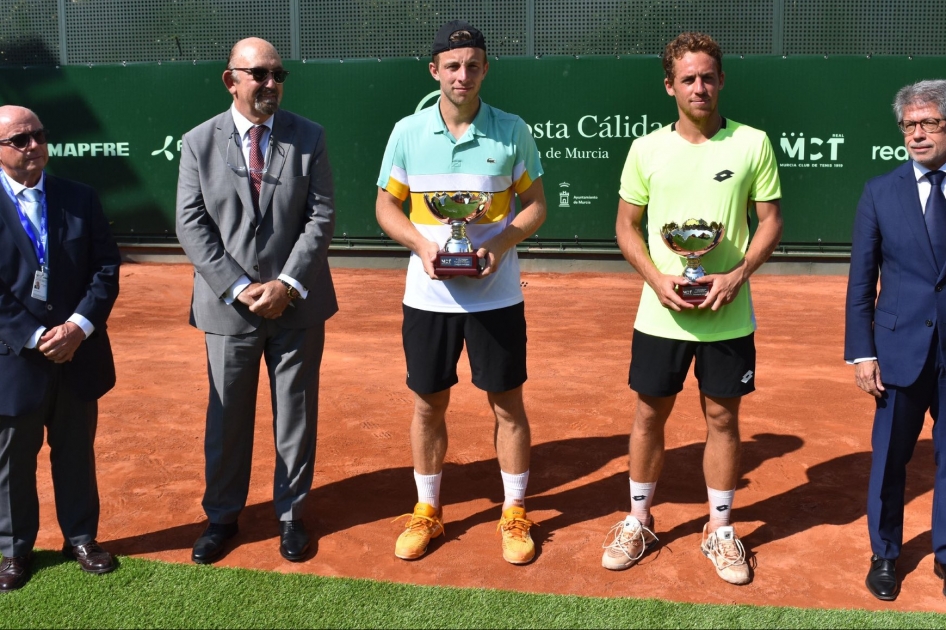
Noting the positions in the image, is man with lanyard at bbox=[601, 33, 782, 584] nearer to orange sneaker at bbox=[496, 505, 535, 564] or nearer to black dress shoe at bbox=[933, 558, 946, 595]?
orange sneaker at bbox=[496, 505, 535, 564]

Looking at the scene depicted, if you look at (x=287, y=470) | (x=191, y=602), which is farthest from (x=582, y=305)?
(x=191, y=602)

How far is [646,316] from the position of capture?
4090mm

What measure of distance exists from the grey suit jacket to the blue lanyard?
53 cm

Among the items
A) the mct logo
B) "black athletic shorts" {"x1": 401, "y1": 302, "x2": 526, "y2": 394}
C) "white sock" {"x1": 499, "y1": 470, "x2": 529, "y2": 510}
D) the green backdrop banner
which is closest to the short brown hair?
"black athletic shorts" {"x1": 401, "y1": 302, "x2": 526, "y2": 394}

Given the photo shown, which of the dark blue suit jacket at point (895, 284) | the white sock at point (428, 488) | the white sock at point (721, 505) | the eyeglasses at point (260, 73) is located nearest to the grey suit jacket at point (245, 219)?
the eyeglasses at point (260, 73)

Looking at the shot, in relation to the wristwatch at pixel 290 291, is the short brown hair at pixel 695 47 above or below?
above

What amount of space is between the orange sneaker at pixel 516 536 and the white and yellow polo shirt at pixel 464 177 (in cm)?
97

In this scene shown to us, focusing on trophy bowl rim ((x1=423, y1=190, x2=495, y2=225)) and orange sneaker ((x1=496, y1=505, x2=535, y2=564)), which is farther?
orange sneaker ((x1=496, y1=505, x2=535, y2=564))

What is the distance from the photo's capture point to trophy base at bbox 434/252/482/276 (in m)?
3.96

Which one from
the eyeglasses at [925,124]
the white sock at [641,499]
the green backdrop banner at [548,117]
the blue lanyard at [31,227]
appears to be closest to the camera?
the eyeglasses at [925,124]

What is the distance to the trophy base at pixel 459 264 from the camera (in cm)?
396

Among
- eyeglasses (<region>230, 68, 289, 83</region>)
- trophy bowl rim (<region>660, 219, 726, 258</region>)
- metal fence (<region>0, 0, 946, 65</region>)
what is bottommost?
trophy bowl rim (<region>660, 219, 726, 258</region>)

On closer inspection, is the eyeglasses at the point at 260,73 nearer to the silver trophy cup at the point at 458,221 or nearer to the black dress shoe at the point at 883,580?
the silver trophy cup at the point at 458,221

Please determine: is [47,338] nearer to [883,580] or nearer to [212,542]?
[212,542]
